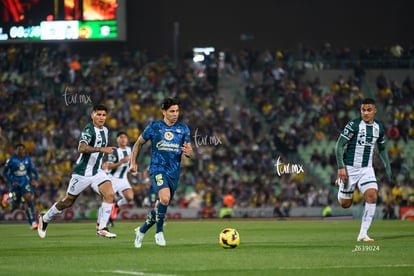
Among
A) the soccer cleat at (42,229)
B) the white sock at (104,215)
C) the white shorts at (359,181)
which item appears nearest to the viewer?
the white shorts at (359,181)

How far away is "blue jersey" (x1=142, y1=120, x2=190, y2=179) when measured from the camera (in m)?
15.7

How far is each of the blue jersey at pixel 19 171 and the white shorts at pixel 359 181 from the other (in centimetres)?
1162

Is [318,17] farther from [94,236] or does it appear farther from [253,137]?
[94,236]

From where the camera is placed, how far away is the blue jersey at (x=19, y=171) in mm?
26422

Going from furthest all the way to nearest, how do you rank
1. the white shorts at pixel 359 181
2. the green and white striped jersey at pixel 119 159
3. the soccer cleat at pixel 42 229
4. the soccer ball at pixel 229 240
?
1. the green and white striped jersey at pixel 119 159
2. the soccer cleat at pixel 42 229
3. the white shorts at pixel 359 181
4. the soccer ball at pixel 229 240

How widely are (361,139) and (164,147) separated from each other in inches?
161

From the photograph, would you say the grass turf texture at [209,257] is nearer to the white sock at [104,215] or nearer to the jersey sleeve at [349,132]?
the white sock at [104,215]

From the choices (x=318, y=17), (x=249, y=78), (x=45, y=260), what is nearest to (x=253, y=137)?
(x=249, y=78)

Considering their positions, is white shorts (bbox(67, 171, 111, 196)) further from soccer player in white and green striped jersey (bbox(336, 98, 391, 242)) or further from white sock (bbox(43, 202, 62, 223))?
soccer player in white and green striped jersey (bbox(336, 98, 391, 242))

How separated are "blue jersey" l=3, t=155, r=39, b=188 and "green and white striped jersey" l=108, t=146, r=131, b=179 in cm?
238

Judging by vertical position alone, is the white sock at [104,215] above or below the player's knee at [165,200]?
below

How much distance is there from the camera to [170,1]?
49.0m

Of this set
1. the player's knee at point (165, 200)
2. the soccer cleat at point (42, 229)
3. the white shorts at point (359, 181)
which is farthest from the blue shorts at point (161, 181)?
the soccer cleat at point (42, 229)

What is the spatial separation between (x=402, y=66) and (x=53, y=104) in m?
17.9
